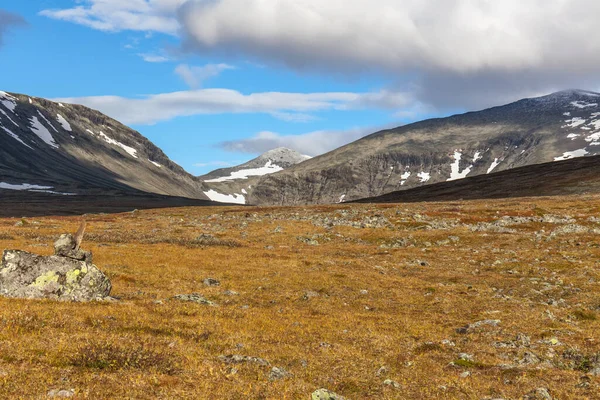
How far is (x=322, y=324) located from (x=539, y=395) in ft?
36.6

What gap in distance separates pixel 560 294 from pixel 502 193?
4236 inches

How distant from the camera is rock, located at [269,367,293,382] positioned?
568 inches

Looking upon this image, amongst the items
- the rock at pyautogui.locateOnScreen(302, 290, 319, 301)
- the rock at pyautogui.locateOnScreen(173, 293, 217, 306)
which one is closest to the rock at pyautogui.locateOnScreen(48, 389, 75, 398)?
the rock at pyautogui.locateOnScreen(173, 293, 217, 306)

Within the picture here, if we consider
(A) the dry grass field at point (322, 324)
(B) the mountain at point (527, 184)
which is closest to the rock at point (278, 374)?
(A) the dry grass field at point (322, 324)

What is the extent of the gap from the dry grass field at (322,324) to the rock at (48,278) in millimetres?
1612

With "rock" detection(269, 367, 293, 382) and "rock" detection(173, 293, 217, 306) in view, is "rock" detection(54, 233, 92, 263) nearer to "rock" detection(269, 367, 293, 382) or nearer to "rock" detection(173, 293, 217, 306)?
Result: "rock" detection(173, 293, 217, 306)

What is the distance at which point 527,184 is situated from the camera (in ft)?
454

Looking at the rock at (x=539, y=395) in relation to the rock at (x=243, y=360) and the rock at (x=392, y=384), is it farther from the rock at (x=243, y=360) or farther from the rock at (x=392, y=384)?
the rock at (x=243, y=360)

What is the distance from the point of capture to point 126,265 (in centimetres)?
3838

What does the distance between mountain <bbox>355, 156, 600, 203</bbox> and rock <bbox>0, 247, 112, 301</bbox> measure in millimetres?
115250

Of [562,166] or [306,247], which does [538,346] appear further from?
[562,166]

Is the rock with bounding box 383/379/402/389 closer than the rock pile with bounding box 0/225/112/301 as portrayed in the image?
Yes

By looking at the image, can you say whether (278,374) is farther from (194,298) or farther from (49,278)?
(49,278)

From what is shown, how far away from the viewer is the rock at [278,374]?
14416 millimetres
